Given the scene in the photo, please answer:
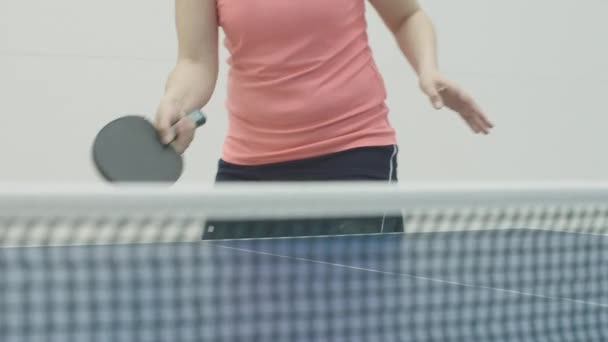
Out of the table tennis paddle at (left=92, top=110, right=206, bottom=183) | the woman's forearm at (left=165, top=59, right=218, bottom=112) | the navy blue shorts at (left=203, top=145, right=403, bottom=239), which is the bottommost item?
the navy blue shorts at (left=203, top=145, right=403, bottom=239)

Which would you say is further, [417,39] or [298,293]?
[417,39]

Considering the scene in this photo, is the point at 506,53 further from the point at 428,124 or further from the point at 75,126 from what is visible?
the point at 75,126

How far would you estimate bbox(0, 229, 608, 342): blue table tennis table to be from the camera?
1.11 m

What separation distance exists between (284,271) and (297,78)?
38 centimetres

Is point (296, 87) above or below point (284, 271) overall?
above

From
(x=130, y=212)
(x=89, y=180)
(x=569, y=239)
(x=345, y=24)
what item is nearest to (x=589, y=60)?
(x=89, y=180)

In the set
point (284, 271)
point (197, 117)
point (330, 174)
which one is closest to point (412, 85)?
point (330, 174)

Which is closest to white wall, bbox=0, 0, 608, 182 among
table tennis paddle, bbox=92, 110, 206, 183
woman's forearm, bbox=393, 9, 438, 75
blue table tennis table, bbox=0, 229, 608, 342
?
woman's forearm, bbox=393, 9, 438, 75

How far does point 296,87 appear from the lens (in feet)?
5.09

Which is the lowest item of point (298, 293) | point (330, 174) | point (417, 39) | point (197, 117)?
point (298, 293)

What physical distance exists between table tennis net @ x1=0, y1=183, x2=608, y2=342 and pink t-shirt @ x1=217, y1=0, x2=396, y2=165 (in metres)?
0.15

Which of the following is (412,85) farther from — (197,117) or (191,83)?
(197,117)

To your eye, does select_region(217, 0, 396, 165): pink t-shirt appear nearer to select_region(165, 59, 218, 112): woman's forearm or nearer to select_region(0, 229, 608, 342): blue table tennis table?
select_region(165, 59, 218, 112): woman's forearm

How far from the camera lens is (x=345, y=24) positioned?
157 cm
